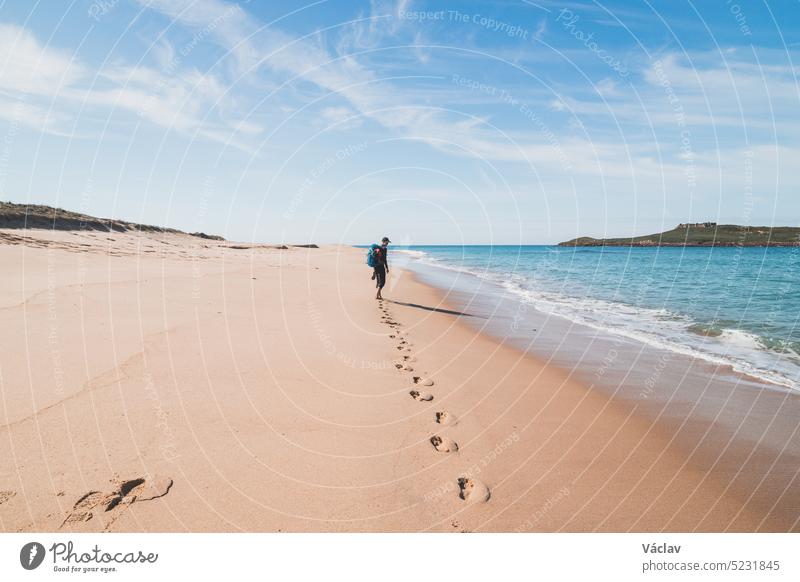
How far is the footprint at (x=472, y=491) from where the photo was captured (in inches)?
154

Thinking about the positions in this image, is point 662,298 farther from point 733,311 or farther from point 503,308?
point 503,308

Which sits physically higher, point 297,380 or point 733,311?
point 733,311

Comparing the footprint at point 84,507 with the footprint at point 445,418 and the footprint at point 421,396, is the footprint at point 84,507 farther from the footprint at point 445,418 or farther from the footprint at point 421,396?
the footprint at point 421,396

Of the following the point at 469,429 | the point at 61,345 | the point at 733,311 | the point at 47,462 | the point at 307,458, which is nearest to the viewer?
the point at 47,462

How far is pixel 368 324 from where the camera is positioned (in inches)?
465

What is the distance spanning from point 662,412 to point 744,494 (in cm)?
232

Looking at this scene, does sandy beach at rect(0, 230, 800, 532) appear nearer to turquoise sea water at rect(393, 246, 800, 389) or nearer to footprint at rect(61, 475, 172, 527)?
footprint at rect(61, 475, 172, 527)

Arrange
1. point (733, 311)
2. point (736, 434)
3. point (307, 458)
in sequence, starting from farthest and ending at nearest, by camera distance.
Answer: point (733, 311)
point (736, 434)
point (307, 458)

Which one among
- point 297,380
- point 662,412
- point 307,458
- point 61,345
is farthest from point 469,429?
point 61,345

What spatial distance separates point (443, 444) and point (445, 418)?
78cm

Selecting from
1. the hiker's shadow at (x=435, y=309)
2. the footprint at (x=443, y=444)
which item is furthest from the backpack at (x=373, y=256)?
the footprint at (x=443, y=444)
